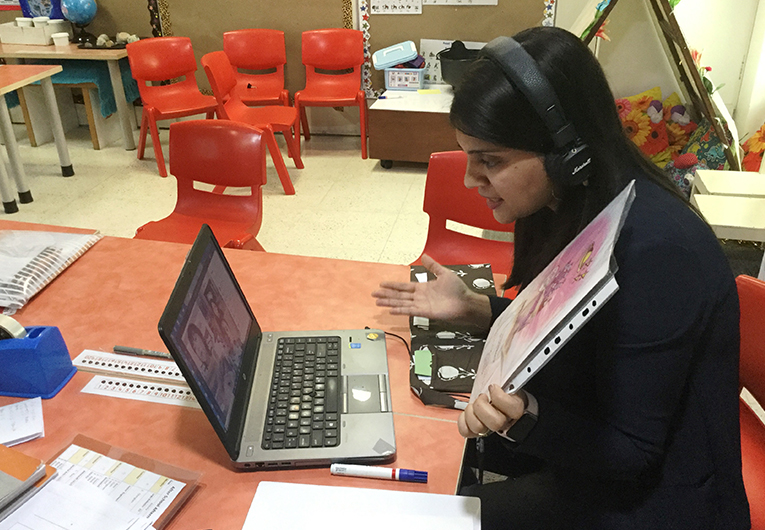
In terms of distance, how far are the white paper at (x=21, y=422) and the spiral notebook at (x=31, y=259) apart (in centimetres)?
37

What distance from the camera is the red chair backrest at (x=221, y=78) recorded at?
12.5 feet

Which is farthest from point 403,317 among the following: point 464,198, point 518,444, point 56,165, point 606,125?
point 56,165

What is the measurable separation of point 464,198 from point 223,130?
3.33ft

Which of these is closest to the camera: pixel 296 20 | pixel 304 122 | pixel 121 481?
pixel 121 481

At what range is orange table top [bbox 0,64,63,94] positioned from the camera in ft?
11.0

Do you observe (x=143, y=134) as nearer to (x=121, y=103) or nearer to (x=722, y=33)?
(x=121, y=103)

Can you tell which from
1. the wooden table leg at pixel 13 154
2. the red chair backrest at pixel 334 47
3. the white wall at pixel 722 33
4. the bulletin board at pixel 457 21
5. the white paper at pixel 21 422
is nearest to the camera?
the white paper at pixel 21 422

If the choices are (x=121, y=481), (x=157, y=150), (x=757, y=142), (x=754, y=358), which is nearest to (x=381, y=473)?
(x=121, y=481)

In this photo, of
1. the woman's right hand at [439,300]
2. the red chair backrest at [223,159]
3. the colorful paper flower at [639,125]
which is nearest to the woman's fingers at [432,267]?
the woman's right hand at [439,300]

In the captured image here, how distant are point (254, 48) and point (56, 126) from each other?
1.49 m

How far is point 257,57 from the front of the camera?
14.6 ft

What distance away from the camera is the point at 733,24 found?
12.1 feet

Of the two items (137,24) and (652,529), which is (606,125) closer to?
(652,529)

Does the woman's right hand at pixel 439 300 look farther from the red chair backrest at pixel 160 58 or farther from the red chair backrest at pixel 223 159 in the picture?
the red chair backrest at pixel 160 58
